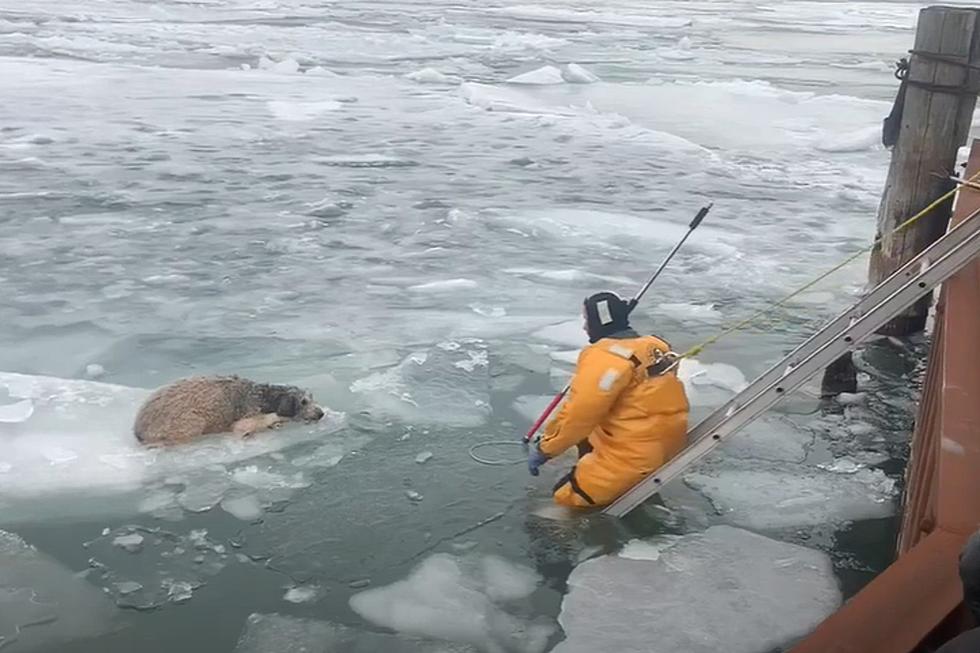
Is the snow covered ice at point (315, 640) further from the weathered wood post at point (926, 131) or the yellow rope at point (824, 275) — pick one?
the weathered wood post at point (926, 131)

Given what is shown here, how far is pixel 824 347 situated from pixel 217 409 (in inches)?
109

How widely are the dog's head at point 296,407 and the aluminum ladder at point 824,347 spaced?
1.58m

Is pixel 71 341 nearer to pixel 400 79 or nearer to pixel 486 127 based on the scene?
pixel 486 127

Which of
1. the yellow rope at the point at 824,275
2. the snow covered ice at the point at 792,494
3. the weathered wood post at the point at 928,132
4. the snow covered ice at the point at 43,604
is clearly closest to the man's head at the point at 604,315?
the yellow rope at the point at 824,275

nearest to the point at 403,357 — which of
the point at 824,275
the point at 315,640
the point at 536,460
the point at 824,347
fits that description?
the point at 536,460

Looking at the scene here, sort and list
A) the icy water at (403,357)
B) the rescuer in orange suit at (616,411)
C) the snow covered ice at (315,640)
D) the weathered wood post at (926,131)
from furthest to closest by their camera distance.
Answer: the weathered wood post at (926,131) → the rescuer in orange suit at (616,411) → the icy water at (403,357) → the snow covered ice at (315,640)

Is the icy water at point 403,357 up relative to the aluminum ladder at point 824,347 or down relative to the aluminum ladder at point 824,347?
down

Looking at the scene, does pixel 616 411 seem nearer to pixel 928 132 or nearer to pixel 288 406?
pixel 288 406

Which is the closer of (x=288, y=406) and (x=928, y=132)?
(x=288, y=406)

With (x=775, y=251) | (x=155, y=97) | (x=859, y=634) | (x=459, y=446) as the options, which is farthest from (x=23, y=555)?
(x=155, y=97)

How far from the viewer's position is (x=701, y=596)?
154 inches

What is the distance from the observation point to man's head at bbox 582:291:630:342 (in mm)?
4301

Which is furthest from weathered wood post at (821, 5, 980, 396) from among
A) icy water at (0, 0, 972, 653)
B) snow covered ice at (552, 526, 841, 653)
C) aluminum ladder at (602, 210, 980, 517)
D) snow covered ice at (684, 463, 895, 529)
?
snow covered ice at (552, 526, 841, 653)

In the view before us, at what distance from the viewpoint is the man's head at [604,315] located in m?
4.30
